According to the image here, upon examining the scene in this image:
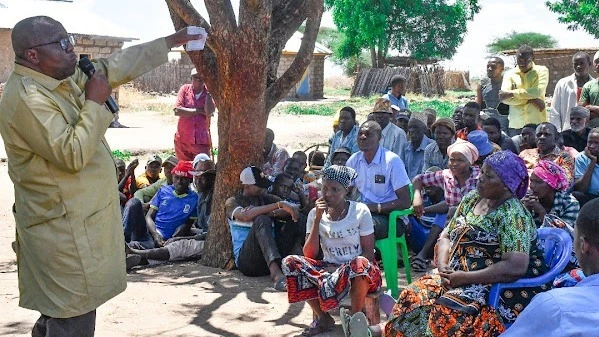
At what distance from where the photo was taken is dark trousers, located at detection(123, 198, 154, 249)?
746cm

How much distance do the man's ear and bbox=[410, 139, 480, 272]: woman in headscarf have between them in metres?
3.69

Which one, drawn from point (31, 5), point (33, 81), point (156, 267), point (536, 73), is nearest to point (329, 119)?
point (31, 5)

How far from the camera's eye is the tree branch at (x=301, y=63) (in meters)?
6.82

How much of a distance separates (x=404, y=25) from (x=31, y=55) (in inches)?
1583

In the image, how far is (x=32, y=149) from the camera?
313 cm

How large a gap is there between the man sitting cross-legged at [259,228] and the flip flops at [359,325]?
5.33 ft

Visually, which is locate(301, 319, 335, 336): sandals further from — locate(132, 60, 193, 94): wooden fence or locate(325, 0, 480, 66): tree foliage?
locate(325, 0, 480, 66): tree foliage

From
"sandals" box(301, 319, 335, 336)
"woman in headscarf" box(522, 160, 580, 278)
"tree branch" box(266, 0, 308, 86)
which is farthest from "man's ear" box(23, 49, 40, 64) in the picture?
"tree branch" box(266, 0, 308, 86)

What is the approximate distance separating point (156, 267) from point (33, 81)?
4.07 m

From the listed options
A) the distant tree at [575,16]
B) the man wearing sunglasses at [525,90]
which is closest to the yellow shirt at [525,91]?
the man wearing sunglasses at [525,90]

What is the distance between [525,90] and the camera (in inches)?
335

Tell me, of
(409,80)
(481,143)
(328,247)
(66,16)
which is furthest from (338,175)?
(409,80)

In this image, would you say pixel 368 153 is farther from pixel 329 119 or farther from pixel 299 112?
pixel 299 112

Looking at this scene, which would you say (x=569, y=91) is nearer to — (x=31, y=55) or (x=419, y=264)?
(x=419, y=264)
